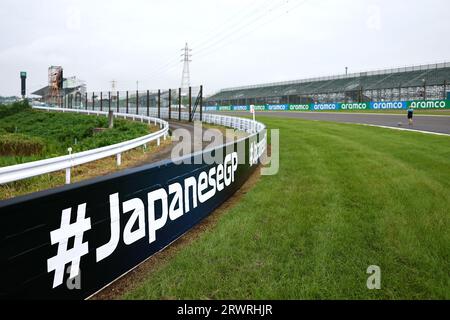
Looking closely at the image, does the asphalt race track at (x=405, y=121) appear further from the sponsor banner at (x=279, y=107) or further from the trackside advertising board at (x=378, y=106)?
the sponsor banner at (x=279, y=107)

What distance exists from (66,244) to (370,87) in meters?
63.1

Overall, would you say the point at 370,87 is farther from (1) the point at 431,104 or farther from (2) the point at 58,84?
(2) the point at 58,84

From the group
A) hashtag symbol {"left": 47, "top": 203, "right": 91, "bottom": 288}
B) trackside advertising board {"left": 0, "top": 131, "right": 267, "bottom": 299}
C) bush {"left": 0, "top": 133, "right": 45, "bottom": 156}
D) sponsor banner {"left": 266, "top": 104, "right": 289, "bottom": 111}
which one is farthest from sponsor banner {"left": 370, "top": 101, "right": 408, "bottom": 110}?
hashtag symbol {"left": 47, "top": 203, "right": 91, "bottom": 288}

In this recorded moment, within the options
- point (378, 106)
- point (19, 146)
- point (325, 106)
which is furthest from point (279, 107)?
point (19, 146)

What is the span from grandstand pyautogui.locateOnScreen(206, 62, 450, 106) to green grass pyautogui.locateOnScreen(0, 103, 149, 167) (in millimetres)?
37753

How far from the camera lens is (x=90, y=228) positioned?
3.36 metres

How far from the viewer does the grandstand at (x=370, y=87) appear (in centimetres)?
5019

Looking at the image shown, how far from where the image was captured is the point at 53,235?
2.95 m

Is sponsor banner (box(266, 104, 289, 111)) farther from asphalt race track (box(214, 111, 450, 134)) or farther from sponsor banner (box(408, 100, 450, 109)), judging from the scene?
asphalt race track (box(214, 111, 450, 134))

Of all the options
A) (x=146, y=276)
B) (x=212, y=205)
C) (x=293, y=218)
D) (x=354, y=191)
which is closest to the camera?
(x=146, y=276)

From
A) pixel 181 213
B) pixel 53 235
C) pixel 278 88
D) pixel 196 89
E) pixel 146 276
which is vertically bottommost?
pixel 146 276

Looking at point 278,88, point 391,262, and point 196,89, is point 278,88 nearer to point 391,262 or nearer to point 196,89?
point 196,89

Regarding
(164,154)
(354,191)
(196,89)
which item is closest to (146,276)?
(354,191)

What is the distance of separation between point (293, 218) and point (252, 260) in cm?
178
